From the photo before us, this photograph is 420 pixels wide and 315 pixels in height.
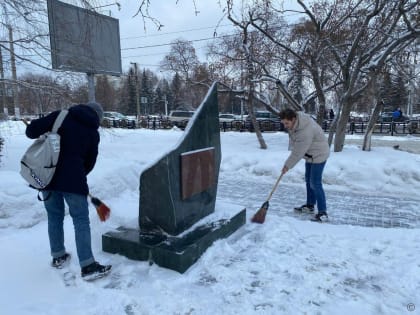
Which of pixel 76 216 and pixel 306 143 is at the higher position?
pixel 306 143

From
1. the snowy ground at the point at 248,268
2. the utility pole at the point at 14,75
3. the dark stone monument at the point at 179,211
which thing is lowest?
the snowy ground at the point at 248,268

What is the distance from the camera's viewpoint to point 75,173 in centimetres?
304

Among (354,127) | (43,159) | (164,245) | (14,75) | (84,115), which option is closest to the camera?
(43,159)

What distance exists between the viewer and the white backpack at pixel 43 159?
2.93 metres

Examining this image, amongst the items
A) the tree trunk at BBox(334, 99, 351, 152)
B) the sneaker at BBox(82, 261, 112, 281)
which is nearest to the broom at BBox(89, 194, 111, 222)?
the sneaker at BBox(82, 261, 112, 281)

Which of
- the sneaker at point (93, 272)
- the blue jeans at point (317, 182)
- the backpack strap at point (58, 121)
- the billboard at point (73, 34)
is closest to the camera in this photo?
the backpack strap at point (58, 121)

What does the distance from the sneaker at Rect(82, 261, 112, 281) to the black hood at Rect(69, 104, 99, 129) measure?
4.15 feet

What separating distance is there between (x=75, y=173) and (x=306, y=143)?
121 inches

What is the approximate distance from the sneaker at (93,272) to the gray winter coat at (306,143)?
2.81 meters

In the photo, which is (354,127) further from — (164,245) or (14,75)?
(164,245)

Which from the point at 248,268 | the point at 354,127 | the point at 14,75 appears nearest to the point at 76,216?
the point at 248,268

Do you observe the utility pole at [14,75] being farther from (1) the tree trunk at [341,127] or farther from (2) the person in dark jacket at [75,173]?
(1) the tree trunk at [341,127]

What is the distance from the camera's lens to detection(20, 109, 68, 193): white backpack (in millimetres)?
2934

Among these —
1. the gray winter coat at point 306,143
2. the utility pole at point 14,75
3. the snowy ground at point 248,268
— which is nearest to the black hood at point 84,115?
the snowy ground at point 248,268
